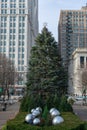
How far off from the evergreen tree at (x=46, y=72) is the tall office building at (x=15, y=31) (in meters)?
116

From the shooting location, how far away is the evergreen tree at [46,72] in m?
39.4

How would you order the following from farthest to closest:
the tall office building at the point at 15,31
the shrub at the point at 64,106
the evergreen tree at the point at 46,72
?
1. the tall office building at the point at 15,31
2. the evergreen tree at the point at 46,72
3. the shrub at the point at 64,106

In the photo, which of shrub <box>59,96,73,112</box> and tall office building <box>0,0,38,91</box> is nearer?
shrub <box>59,96,73,112</box>

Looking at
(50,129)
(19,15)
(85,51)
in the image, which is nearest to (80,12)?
(19,15)

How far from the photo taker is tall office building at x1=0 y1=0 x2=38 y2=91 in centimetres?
Result: 15825

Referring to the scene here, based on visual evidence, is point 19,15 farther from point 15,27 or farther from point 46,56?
point 46,56

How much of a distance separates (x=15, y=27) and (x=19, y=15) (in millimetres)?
5891

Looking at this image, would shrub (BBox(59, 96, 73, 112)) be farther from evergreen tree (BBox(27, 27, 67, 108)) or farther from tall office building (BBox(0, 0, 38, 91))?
tall office building (BBox(0, 0, 38, 91))

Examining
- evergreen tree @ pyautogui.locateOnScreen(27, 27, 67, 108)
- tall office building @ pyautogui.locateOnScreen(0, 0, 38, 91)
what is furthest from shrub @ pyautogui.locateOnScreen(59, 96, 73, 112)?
tall office building @ pyautogui.locateOnScreen(0, 0, 38, 91)

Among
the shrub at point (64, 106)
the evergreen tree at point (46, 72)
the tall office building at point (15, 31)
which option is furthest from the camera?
the tall office building at point (15, 31)

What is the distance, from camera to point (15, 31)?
527 ft

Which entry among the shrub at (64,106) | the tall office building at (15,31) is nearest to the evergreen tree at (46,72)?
the shrub at (64,106)

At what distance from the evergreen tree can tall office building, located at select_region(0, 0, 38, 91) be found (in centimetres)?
11641

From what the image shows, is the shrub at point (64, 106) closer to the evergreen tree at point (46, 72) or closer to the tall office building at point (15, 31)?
the evergreen tree at point (46, 72)
